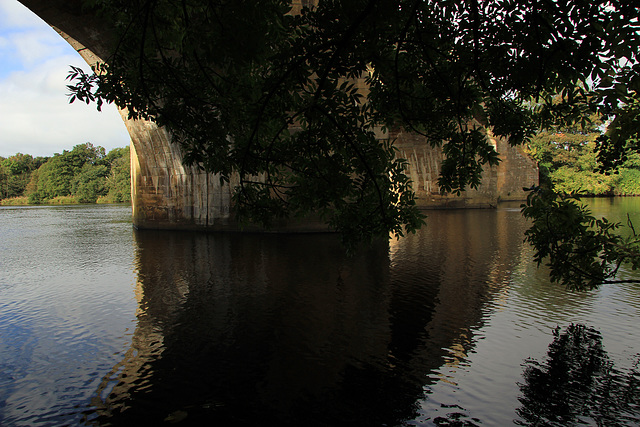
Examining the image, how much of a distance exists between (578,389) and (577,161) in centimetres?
5588

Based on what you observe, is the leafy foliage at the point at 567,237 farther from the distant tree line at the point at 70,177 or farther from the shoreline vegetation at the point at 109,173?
the distant tree line at the point at 70,177

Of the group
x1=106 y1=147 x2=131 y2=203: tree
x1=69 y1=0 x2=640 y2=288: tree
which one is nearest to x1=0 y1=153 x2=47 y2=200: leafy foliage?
x1=106 y1=147 x2=131 y2=203: tree

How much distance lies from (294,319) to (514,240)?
10.9 meters

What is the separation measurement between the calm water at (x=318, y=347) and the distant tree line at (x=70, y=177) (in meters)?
71.2

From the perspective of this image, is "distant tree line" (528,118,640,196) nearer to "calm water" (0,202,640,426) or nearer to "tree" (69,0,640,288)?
"calm water" (0,202,640,426)

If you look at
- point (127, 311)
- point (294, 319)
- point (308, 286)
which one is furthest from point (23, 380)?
point (308, 286)

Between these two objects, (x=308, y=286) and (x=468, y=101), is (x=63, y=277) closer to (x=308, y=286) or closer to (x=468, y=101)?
(x=308, y=286)

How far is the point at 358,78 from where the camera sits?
4977mm

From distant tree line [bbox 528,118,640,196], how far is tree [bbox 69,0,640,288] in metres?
51.5

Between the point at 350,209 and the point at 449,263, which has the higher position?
the point at 350,209

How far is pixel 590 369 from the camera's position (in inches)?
181

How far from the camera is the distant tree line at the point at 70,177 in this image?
78.9 meters

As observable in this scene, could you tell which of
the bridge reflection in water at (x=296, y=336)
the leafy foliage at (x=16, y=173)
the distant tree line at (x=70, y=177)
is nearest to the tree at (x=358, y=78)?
the bridge reflection in water at (x=296, y=336)

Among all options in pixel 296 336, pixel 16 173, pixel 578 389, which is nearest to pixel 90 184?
pixel 16 173
